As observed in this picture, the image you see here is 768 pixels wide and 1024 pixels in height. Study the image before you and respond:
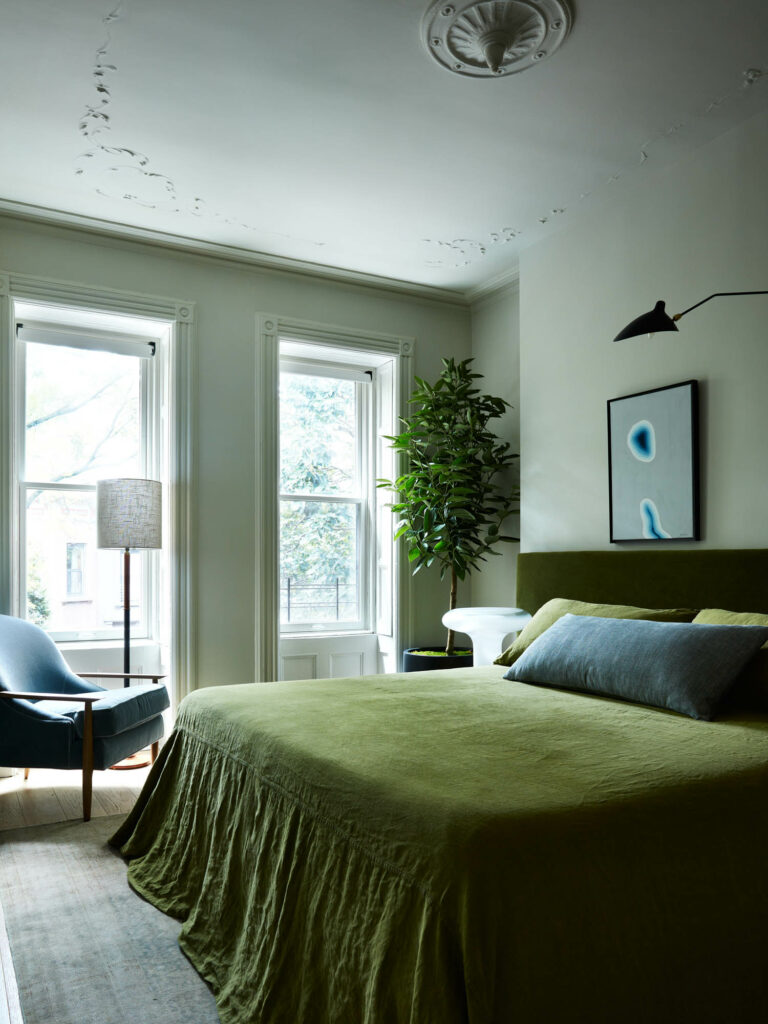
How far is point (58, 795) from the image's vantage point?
145 inches

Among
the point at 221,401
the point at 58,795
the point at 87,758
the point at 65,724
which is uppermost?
the point at 221,401

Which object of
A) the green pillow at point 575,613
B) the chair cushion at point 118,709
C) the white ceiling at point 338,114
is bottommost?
the chair cushion at point 118,709

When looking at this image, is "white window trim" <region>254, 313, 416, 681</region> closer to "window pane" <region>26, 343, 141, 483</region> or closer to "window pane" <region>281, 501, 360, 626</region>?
"window pane" <region>281, 501, 360, 626</region>

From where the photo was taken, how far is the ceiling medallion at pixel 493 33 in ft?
8.49

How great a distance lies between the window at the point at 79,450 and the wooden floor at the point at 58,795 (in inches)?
32.7

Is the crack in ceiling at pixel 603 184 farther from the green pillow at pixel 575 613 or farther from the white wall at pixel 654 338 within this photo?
the green pillow at pixel 575 613

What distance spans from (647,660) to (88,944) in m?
1.88

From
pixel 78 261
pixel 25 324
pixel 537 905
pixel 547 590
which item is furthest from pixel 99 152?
pixel 537 905

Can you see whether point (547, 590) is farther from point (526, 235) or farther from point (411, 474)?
point (526, 235)

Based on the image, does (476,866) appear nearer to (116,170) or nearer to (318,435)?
(116,170)

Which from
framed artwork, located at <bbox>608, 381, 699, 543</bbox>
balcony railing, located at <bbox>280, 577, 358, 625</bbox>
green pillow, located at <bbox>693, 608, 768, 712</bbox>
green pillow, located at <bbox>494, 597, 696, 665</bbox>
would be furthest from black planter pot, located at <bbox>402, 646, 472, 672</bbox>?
green pillow, located at <bbox>693, 608, 768, 712</bbox>

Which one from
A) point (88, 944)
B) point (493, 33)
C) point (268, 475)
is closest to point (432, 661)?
point (268, 475)

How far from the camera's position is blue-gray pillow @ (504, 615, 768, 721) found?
2439 mm

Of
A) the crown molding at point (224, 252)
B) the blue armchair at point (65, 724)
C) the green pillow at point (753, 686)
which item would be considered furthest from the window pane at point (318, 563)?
the green pillow at point (753, 686)
